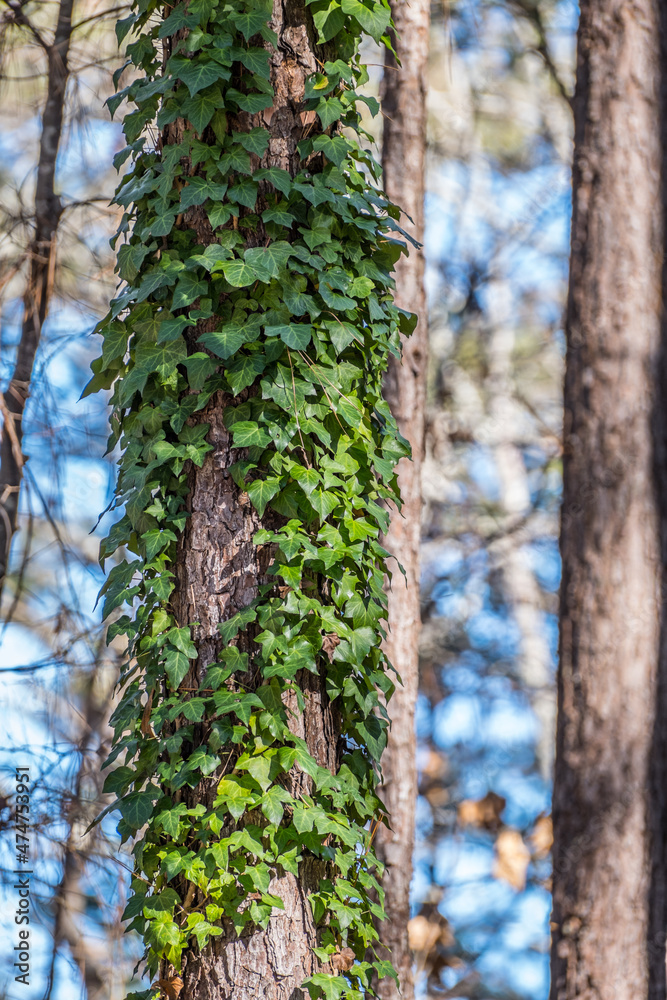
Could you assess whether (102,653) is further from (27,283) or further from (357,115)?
(357,115)

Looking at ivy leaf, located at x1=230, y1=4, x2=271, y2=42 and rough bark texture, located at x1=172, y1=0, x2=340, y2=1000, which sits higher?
ivy leaf, located at x1=230, y1=4, x2=271, y2=42

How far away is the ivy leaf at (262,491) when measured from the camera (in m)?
1.81

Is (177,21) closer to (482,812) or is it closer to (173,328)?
(173,328)

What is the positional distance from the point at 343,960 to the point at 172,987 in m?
0.35

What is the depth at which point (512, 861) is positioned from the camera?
9.54 m

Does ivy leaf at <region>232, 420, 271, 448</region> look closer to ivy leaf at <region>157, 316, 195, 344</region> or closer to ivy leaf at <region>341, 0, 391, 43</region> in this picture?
ivy leaf at <region>157, 316, 195, 344</region>

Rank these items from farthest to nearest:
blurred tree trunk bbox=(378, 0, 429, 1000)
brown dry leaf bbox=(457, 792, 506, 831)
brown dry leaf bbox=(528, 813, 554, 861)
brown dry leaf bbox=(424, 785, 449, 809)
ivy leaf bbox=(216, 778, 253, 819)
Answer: brown dry leaf bbox=(424, 785, 449, 809)
brown dry leaf bbox=(457, 792, 506, 831)
brown dry leaf bbox=(528, 813, 554, 861)
blurred tree trunk bbox=(378, 0, 429, 1000)
ivy leaf bbox=(216, 778, 253, 819)

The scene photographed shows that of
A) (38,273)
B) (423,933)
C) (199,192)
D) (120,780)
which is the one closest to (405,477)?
(38,273)

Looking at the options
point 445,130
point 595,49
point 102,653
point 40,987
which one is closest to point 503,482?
point 445,130

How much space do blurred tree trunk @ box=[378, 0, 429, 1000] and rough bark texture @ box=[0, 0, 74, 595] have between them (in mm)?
1667

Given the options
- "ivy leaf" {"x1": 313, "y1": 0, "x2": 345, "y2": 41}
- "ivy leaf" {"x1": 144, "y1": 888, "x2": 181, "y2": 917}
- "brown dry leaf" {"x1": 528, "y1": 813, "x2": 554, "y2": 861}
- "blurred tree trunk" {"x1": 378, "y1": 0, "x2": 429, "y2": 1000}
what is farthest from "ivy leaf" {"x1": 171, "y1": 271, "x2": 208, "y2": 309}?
"brown dry leaf" {"x1": 528, "y1": 813, "x2": 554, "y2": 861}

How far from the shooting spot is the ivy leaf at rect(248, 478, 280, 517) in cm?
181

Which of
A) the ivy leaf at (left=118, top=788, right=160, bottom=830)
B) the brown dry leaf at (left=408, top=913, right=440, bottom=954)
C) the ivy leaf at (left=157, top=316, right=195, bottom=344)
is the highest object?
the ivy leaf at (left=157, top=316, right=195, bottom=344)

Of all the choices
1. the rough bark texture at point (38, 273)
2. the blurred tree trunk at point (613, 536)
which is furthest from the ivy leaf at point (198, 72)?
the blurred tree trunk at point (613, 536)
